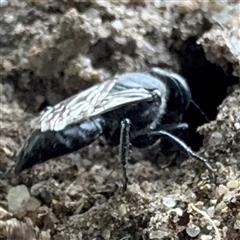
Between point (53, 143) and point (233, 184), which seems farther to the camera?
point (53, 143)

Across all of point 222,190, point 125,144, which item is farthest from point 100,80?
point 222,190

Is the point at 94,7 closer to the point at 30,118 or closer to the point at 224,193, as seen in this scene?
the point at 30,118

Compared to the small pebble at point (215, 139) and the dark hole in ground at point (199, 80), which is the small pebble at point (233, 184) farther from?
the dark hole in ground at point (199, 80)

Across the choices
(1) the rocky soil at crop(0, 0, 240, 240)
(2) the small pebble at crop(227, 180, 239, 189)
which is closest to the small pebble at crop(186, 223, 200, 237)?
(1) the rocky soil at crop(0, 0, 240, 240)

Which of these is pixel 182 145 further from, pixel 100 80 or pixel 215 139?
pixel 100 80

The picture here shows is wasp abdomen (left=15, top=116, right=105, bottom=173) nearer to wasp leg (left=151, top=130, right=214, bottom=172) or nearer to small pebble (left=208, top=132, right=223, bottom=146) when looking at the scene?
wasp leg (left=151, top=130, right=214, bottom=172)

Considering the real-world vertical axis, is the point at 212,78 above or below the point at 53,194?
above

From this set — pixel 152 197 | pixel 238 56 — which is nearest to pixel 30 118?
pixel 152 197
